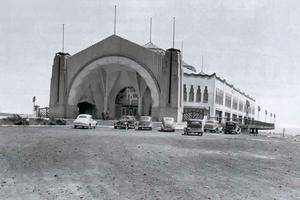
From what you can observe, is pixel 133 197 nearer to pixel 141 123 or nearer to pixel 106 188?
pixel 106 188

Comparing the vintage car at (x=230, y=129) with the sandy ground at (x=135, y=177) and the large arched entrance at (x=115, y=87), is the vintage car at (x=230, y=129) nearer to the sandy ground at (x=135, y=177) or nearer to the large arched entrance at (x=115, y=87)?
the large arched entrance at (x=115, y=87)

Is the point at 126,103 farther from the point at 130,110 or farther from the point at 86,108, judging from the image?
the point at 86,108

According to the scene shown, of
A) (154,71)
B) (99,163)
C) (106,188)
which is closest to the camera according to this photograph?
(106,188)

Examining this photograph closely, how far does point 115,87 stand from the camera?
66.3 metres

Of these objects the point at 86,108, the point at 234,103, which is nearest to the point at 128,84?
the point at 86,108

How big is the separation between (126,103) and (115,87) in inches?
131

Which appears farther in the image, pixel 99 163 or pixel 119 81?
pixel 119 81

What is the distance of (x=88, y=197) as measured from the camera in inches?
298

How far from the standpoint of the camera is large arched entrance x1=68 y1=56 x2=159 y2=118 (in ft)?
193

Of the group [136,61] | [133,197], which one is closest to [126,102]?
[136,61]

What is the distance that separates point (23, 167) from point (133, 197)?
14.1 ft

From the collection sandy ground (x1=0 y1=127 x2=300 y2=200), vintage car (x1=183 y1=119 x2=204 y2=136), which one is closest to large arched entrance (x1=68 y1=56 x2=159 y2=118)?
vintage car (x1=183 y1=119 x2=204 y2=136)

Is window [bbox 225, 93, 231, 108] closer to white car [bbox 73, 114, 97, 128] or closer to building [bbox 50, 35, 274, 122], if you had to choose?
building [bbox 50, 35, 274, 122]

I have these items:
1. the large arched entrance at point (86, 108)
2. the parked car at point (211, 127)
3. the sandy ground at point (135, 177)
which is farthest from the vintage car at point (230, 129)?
the sandy ground at point (135, 177)
